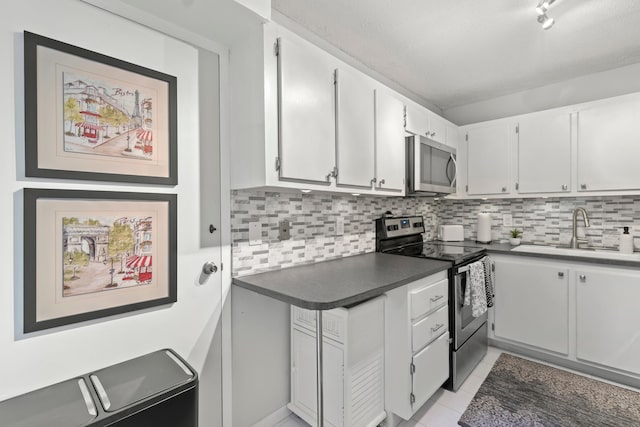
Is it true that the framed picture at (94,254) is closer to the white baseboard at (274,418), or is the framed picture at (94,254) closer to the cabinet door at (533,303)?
the white baseboard at (274,418)

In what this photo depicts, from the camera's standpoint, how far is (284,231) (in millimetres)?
1800

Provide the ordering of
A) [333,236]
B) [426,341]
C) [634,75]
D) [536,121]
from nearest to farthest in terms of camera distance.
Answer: [426,341]
[333,236]
[634,75]
[536,121]

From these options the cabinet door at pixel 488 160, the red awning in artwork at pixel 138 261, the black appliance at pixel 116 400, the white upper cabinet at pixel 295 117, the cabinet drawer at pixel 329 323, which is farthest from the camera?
the cabinet door at pixel 488 160

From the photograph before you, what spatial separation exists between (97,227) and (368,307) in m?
1.28

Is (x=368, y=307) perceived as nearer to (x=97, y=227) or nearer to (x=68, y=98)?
(x=97, y=227)

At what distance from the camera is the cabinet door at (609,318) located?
2090 millimetres

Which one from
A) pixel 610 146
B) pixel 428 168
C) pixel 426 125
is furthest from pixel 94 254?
pixel 610 146

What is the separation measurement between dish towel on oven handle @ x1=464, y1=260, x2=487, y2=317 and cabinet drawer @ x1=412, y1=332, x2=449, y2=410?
34 centimetres

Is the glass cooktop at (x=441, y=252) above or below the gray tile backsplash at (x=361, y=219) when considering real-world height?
below

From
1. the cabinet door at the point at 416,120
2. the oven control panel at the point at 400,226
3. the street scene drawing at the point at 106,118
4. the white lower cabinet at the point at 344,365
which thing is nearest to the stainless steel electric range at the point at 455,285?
the oven control panel at the point at 400,226

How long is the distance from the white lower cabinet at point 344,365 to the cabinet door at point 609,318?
173cm

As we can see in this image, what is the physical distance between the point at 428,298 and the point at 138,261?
1555 mm

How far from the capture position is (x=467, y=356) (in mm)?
2232

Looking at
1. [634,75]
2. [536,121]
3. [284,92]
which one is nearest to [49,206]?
[284,92]
